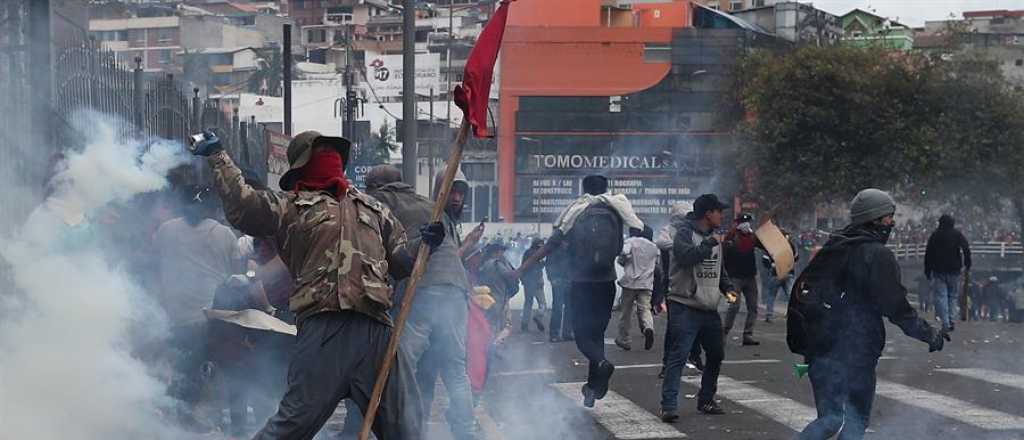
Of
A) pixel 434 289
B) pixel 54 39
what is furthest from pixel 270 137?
pixel 434 289

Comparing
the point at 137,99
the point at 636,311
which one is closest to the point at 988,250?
the point at 636,311

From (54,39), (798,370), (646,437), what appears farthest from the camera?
(54,39)

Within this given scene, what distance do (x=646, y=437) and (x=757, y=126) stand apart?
3123cm

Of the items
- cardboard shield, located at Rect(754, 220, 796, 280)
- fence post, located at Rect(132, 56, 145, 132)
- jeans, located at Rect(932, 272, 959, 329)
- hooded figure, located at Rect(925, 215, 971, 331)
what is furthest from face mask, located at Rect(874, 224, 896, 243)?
hooded figure, located at Rect(925, 215, 971, 331)

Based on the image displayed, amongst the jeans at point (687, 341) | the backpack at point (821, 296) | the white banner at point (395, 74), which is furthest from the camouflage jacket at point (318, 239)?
the white banner at point (395, 74)

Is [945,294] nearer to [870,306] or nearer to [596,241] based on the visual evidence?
[596,241]

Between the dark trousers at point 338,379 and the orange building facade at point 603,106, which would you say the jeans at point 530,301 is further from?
the dark trousers at point 338,379

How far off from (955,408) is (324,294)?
19.6 feet

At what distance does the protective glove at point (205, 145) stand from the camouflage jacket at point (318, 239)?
3 centimetres

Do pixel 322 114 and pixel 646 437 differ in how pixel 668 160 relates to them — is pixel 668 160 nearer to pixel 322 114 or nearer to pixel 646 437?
pixel 646 437

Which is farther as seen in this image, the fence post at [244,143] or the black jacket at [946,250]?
the black jacket at [946,250]

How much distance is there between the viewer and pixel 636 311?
1495cm

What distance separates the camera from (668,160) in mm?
32625

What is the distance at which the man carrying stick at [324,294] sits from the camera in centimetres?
530
